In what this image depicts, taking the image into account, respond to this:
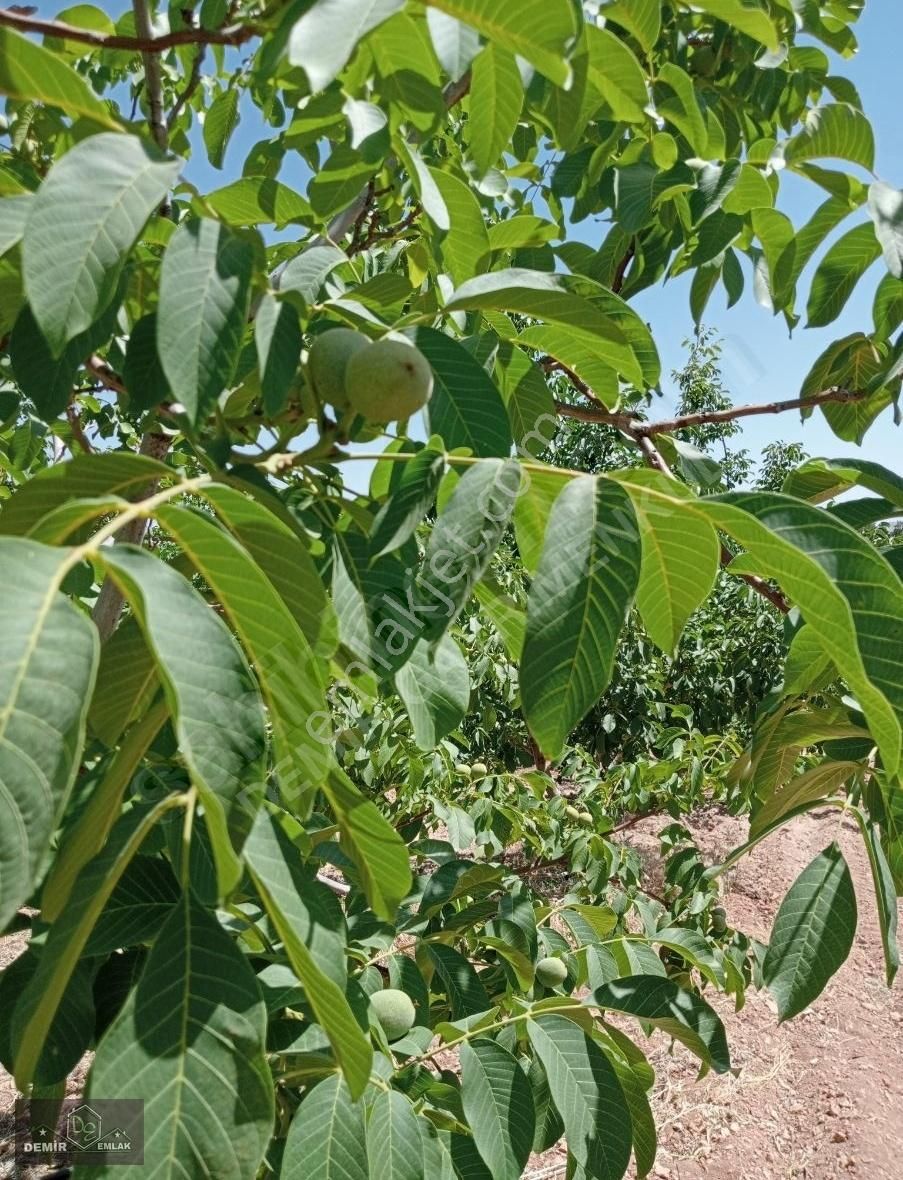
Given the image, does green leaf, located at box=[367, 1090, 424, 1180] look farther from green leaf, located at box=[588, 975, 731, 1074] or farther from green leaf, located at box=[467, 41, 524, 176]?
green leaf, located at box=[467, 41, 524, 176]

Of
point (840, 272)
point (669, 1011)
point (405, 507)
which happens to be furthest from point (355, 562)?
point (840, 272)

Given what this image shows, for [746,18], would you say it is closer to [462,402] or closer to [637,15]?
[637,15]

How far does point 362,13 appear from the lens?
0.60m

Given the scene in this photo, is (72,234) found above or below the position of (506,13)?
below

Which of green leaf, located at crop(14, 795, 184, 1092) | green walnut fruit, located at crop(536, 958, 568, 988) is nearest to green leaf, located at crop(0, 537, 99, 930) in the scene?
green leaf, located at crop(14, 795, 184, 1092)

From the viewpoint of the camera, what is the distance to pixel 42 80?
62 cm

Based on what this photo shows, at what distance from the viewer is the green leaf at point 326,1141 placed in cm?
77

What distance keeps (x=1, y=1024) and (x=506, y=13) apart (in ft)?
3.07

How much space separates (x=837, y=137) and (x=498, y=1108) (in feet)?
4.47

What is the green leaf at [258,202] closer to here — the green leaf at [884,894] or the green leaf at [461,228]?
the green leaf at [461,228]

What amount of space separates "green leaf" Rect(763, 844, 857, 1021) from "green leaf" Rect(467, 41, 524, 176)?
89 centimetres

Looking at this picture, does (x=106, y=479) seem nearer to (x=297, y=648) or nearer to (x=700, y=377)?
(x=297, y=648)

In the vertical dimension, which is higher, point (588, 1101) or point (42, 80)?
point (42, 80)

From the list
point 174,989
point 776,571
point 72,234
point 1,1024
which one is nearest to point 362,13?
point 72,234
